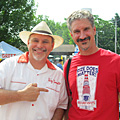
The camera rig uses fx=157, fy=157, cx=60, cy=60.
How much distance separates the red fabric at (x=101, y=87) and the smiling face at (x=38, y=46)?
569 millimetres

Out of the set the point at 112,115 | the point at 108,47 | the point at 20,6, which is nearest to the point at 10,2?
the point at 20,6

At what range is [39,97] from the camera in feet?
7.04

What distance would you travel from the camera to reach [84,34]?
2.18 metres

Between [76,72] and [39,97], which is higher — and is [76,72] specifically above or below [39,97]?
above

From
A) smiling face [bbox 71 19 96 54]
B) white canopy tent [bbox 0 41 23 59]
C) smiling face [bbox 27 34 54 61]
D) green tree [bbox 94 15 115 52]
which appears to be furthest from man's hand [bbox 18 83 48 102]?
green tree [bbox 94 15 115 52]

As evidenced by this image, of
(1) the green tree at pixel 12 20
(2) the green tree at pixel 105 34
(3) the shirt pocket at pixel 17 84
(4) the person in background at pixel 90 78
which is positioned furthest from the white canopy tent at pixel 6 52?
(2) the green tree at pixel 105 34

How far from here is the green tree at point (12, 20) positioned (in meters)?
12.5

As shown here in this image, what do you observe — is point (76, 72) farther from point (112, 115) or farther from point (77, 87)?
point (112, 115)

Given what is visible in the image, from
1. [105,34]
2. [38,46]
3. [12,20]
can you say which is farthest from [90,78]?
[105,34]

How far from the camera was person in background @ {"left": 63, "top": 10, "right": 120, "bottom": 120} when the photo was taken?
194cm

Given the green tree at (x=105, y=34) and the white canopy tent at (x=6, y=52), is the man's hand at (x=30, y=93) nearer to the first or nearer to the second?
the white canopy tent at (x=6, y=52)

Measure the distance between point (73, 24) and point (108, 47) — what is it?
47.5m

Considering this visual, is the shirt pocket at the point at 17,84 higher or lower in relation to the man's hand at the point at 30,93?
higher

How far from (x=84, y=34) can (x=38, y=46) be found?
26.2 inches
